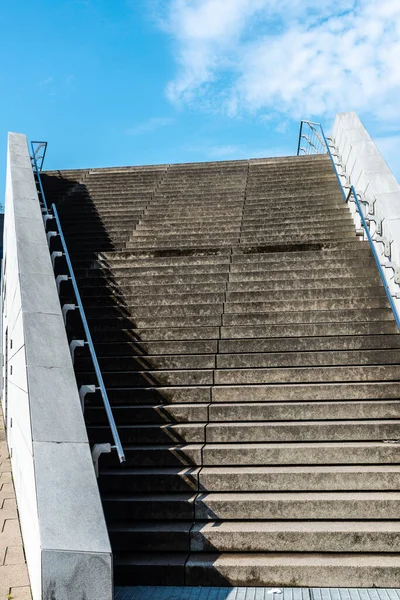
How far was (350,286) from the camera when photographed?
25.3 feet

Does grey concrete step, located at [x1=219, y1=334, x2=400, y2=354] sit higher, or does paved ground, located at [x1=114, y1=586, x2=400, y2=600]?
grey concrete step, located at [x1=219, y1=334, x2=400, y2=354]

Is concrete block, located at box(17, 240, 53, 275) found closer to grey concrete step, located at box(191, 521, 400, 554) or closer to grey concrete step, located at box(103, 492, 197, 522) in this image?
grey concrete step, located at box(103, 492, 197, 522)

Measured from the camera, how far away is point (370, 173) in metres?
9.18

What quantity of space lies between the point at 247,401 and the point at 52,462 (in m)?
2.27

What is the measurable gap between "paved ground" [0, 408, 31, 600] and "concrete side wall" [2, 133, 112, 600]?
133mm

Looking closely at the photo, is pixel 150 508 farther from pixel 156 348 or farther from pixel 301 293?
pixel 301 293

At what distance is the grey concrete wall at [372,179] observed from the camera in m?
7.59

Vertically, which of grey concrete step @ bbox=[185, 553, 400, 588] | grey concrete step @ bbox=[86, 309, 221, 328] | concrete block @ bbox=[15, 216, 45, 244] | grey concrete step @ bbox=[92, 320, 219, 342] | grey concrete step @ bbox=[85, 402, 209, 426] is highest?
concrete block @ bbox=[15, 216, 45, 244]

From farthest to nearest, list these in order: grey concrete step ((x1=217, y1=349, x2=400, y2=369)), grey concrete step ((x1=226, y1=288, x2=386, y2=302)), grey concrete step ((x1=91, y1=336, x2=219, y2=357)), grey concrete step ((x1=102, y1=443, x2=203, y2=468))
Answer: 1. grey concrete step ((x1=226, y1=288, x2=386, y2=302))
2. grey concrete step ((x1=91, y1=336, x2=219, y2=357))
3. grey concrete step ((x1=217, y1=349, x2=400, y2=369))
4. grey concrete step ((x1=102, y1=443, x2=203, y2=468))

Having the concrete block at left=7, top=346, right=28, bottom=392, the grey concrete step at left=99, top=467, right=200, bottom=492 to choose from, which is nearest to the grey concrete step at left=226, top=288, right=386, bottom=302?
the concrete block at left=7, top=346, right=28, bottom=392

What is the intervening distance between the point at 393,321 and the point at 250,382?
6.04 ft

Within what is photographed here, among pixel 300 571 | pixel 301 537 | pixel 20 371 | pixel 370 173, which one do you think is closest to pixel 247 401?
pixel 301 537

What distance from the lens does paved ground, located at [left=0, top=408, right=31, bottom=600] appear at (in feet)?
14.8

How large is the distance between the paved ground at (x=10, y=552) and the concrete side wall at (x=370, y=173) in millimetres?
4696
